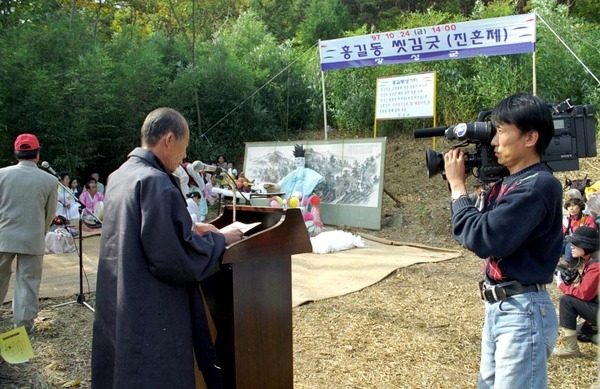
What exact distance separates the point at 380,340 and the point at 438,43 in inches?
272

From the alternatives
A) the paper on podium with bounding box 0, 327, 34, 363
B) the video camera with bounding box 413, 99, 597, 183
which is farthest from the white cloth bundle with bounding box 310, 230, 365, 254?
the video camera with bounding box 413, 99, 597, 183

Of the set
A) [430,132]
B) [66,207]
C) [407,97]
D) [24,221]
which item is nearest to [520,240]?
[430,132]

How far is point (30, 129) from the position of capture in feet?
35.3

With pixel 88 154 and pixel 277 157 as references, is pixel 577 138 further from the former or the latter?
pixel 88 154

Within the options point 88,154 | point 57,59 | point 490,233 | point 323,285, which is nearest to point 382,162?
point 323,285

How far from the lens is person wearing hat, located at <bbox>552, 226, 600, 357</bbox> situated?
3914 millimetres

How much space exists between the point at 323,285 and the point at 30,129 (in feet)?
24.8

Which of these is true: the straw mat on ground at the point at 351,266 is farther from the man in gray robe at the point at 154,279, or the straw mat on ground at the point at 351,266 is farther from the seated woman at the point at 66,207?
the seated woman at the point at 66,207

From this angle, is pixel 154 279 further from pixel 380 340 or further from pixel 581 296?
pixel 581 296

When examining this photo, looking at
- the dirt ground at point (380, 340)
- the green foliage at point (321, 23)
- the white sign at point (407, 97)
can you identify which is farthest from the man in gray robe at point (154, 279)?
the green foliage at point (321, 23)

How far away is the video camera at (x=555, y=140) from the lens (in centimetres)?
204

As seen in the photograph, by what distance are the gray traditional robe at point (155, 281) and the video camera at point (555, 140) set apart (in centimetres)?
100

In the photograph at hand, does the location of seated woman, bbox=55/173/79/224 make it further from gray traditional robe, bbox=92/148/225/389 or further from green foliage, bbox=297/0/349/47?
green foliage, bbox=297/0/349/47

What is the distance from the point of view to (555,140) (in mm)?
2057
